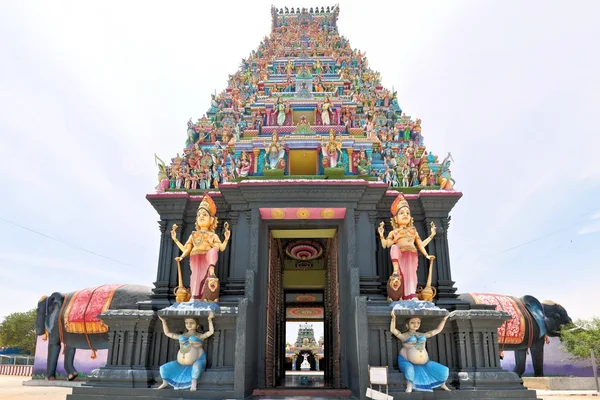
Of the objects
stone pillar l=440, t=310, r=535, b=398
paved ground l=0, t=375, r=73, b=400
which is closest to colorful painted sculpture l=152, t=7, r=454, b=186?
stone pillar l=440, t=310, r=535, b=398

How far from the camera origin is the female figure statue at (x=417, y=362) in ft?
29.7

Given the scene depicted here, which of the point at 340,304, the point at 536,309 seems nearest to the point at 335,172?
the point at 340,304

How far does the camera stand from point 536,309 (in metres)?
19.1

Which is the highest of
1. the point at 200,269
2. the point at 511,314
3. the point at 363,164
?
the point at 363,164

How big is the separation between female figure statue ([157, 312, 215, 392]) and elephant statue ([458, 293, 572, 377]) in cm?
1299

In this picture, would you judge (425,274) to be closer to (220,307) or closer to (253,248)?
(253,248)

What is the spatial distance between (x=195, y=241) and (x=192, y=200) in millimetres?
2927

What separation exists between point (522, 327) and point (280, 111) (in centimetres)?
1447

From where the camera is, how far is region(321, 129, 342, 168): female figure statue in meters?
12.8

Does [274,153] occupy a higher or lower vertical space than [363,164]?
higher

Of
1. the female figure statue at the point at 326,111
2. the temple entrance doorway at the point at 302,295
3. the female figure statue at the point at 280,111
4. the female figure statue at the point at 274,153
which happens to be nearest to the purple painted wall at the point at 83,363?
the temple entrance doorway at the point at 302,295

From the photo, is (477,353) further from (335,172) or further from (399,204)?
(335,172)

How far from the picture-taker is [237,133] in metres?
13.9

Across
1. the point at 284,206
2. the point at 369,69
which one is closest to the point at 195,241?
the point at 284,206
